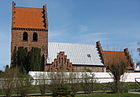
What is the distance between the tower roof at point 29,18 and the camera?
51.3m

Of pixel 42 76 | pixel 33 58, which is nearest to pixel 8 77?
pixel 42 76

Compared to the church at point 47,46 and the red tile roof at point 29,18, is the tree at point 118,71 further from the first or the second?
the red tile roof at point 29,18

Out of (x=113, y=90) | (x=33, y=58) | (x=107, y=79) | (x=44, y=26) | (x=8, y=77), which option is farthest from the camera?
(x=44, y=26)

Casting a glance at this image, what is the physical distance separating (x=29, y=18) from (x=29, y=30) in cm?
322

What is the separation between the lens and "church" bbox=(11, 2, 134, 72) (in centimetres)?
4972

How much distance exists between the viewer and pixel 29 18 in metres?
52.8

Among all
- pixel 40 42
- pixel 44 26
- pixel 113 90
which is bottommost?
pixel 113 90

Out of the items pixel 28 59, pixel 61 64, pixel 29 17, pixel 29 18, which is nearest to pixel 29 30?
pixel 29 18

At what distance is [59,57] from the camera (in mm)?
49344

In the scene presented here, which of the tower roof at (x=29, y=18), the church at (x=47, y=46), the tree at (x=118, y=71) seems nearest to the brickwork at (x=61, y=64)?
the church at (x=47, y=46)

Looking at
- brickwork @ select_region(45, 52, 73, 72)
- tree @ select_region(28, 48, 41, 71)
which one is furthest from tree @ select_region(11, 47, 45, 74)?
brickwork @ select_region(45, 52, 73, 72)

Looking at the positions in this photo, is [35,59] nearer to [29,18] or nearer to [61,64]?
[61,64]

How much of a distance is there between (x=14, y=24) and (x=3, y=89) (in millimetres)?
27030

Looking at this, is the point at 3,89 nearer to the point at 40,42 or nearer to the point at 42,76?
the point at 42,76
